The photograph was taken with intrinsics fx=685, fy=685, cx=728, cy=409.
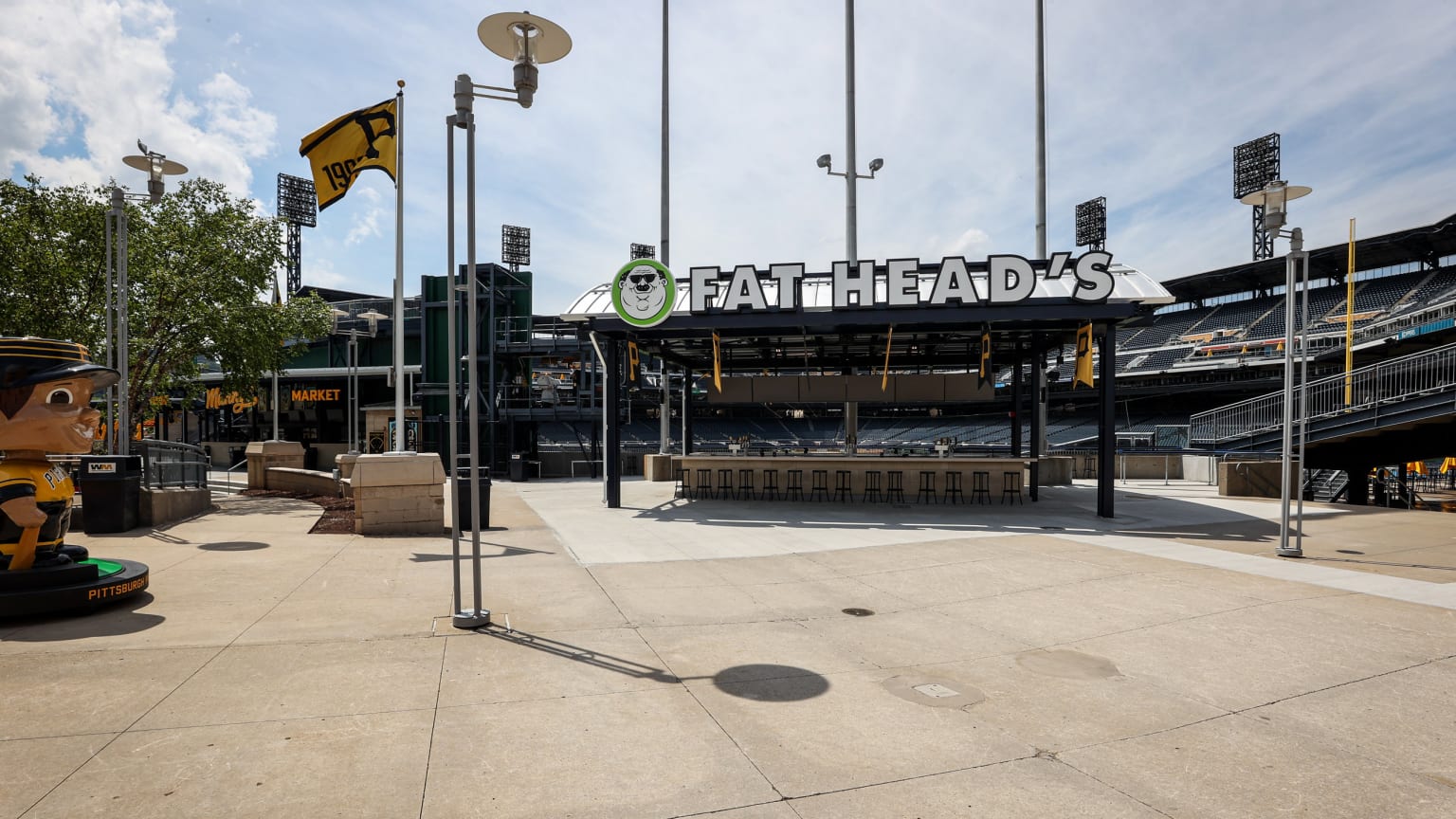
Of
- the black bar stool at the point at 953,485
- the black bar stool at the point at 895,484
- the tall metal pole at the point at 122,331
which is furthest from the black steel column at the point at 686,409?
the tall metal pole at the point at 122,331

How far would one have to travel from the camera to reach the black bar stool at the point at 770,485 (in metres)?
20.6

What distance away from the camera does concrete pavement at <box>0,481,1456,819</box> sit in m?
3.91

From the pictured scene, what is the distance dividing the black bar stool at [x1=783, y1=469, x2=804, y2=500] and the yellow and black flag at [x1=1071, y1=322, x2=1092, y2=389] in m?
8.09

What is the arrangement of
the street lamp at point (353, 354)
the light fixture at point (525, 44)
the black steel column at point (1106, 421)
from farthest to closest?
the street lamp at point (353, 354)
the black steel column at point (1106, 421)
the light fixture at point (525, 44)

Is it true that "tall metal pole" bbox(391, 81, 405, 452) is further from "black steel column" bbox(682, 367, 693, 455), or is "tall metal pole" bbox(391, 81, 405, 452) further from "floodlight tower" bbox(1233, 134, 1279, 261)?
"floodlight tower" bbox(1233, 134, 1279, 261)

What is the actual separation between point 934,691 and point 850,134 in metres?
20.4

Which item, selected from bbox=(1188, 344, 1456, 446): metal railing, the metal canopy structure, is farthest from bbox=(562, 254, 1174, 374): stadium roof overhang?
bbox=(1188, 344, 1456, 446): metal railing

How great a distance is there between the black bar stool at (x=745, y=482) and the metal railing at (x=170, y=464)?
1348 centimetres

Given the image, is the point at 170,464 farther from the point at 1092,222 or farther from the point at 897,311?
the point at 1092,222

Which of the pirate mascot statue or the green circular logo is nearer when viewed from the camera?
the pirate mascot statue

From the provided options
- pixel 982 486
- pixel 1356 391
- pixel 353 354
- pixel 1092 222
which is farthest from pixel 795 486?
pixel 1092 222

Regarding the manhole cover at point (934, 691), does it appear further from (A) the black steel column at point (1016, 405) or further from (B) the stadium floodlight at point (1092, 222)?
(B) the stadium floodlight at point (1092, 222)

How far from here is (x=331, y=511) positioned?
15.9 metres

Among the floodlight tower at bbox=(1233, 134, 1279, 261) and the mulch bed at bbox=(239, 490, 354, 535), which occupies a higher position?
the floodlight tower at bbox=(1233, 134, 1279, 261)
